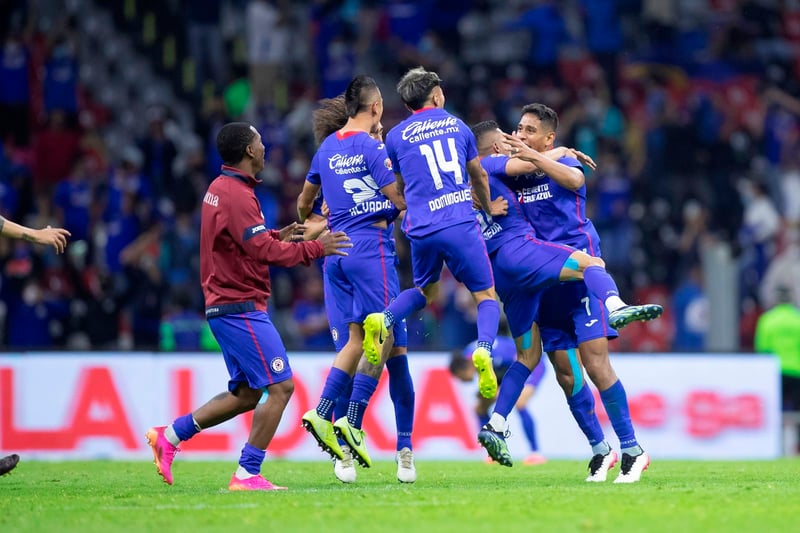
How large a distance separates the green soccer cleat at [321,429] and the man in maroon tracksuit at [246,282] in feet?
0.71

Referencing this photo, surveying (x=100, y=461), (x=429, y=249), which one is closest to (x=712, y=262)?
(x=100, y=461)

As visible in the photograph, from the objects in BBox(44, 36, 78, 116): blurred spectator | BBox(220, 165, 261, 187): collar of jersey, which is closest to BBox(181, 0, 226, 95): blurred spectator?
BBox(44, 36, 78, 116): blurred spectator

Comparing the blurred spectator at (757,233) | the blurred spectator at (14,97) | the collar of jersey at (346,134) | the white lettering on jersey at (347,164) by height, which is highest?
the blurred spectator at (14,97)

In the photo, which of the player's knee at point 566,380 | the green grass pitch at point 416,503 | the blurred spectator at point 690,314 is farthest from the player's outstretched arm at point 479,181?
the blurred spectator at point 690,314

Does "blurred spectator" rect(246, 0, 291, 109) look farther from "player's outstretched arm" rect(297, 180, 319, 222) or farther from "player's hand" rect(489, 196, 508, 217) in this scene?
"player's hand" rect(489, 196, 508, 217)

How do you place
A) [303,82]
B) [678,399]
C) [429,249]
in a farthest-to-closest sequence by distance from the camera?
[303,82]
[678,399]
[429,249]

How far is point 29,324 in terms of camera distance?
59.8 ft

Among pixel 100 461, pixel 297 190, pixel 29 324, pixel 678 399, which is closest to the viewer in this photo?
pixel 100 461

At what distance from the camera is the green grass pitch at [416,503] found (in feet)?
25.1

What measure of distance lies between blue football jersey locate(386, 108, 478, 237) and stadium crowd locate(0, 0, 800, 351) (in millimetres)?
8342

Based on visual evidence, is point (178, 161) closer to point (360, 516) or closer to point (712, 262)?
point (712, 262)

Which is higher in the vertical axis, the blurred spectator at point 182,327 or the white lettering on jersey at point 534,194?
the white lettering on jersey at point 534,194

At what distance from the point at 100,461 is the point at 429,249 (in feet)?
23.8

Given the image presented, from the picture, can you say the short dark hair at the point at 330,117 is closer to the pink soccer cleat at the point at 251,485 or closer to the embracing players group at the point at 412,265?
the embracing players group at the point at 412,265
